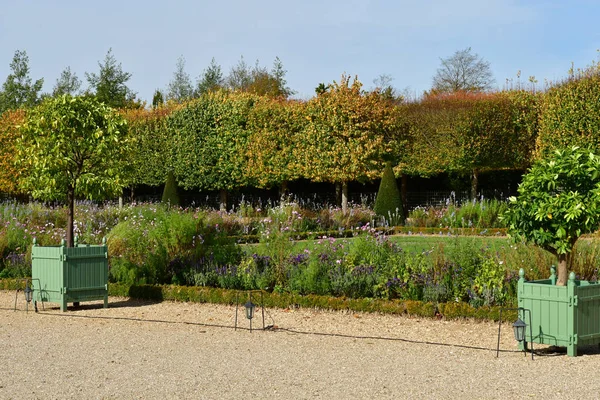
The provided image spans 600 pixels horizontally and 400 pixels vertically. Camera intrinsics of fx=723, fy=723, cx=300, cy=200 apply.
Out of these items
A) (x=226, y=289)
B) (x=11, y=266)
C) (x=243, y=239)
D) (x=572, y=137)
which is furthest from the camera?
(x=572, y=137)

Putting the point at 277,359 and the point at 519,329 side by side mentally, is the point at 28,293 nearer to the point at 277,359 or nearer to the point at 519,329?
the point at 277,359

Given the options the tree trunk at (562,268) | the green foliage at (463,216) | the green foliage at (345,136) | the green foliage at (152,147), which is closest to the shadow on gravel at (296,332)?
the tree trunk at (562,268)

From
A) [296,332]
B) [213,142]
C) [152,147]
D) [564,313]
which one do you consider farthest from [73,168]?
[152,147]

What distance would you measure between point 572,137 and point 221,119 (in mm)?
12109

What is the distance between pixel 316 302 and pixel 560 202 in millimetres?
3490

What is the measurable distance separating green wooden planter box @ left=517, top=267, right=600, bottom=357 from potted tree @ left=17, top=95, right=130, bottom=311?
18.7ft

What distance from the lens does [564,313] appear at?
6.62 metres

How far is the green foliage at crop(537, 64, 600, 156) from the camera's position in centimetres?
2100

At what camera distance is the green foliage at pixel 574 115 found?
68.9ft

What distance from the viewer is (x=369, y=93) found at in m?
25.1

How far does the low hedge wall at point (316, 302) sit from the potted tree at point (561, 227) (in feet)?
4.22

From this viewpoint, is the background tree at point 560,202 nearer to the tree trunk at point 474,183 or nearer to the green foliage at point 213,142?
the tree trunk at point 474,183

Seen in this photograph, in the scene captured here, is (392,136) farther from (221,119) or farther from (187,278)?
(187,278)

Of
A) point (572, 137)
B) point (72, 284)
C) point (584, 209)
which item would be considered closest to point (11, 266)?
point (72, 284)
